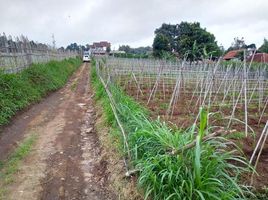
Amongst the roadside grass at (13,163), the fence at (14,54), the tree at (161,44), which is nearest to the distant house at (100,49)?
the tree at (161,44)

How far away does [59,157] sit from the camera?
15.0 ft

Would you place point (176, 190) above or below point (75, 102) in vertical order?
above

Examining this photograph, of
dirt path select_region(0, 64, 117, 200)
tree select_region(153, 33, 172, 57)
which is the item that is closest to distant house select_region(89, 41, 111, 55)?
tree select_region(153, 33, 172, 57)

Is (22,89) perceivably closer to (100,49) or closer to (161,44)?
(161,44)

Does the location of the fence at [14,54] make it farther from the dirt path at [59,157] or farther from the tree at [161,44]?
the tree at [161,44]

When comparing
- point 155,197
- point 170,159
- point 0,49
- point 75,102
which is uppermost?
point 0,49

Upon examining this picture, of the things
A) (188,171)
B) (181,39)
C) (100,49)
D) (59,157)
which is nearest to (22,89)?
(59,157)

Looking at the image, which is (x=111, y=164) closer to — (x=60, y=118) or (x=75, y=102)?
(x=60, y=118)

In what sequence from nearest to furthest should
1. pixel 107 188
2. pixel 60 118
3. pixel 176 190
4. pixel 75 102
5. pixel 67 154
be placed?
pixel 176 190
pixel 107 188
pixel 67 154
pixel 60 118
pixel 75 102

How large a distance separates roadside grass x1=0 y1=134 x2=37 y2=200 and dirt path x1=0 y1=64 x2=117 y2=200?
0.27ft

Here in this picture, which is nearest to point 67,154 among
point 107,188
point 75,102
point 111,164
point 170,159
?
point 111,164

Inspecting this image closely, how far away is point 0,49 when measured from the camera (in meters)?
8.55

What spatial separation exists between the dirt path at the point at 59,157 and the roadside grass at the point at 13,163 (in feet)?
0.27

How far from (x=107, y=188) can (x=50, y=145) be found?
1.91 metres
